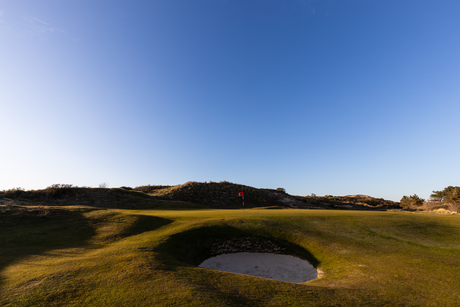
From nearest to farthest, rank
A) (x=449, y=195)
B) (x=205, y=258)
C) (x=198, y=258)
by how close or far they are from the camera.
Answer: (x=198, y=258) < (x=205, y=258) < (x=449, y=195)

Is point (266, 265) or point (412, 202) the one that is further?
point (412, 202)

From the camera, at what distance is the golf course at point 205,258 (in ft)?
27.3

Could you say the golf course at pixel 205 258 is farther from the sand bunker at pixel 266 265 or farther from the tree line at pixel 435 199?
the tree line at pixel 435 199

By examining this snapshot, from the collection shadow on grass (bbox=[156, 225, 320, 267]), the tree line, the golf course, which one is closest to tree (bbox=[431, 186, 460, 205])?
the tree line

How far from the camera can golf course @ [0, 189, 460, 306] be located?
327 inches

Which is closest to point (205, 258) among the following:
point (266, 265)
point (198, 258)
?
point (198, 258)

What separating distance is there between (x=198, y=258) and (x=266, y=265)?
5.14 m

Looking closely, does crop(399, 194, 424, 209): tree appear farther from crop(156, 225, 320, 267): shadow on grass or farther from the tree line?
crop(156, 225, 320, 267): shadow on grass

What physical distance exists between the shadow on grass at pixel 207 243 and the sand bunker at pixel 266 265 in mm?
625

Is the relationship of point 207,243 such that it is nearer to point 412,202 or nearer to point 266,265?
point 266,265

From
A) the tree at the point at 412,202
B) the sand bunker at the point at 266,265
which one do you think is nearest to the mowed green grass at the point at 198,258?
the sand bunker at the point at 266,265

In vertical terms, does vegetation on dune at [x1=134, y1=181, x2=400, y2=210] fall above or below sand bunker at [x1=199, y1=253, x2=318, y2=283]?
above

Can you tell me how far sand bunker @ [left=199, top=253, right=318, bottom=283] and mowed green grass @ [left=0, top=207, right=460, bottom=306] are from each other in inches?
39.4

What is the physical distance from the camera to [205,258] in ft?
55.0
